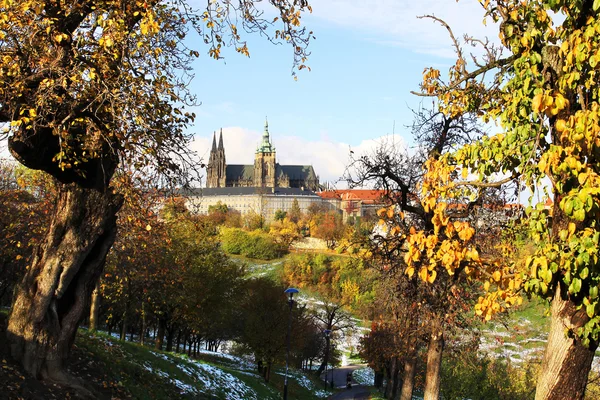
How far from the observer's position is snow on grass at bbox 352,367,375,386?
67081 millimetres

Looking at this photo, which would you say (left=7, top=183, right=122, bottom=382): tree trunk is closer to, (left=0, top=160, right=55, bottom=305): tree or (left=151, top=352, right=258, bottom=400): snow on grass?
(left=151, top=352, right=258, bottom=400): snow on grass

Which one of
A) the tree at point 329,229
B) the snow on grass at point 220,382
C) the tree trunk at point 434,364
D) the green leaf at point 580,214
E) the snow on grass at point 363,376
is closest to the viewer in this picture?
the green leaf at point 580,214

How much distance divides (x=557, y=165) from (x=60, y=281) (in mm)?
8525

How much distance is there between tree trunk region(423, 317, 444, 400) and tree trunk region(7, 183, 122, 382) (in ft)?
24.7

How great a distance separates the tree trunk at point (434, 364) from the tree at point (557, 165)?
628 centimetres

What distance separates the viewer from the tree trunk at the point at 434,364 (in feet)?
46.2

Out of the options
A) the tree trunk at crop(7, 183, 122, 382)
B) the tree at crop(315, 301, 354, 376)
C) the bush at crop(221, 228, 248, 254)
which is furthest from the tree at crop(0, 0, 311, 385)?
the bush at crop(221, 228, 248, 254)

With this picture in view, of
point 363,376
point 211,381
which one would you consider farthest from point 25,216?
point 363,376

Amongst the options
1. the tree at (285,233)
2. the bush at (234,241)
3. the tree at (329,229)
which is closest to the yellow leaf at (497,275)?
the tree at (329,229)

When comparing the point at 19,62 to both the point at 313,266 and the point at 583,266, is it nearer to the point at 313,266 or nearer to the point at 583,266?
the point at 583,266

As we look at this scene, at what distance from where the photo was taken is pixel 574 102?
7441 millimetres

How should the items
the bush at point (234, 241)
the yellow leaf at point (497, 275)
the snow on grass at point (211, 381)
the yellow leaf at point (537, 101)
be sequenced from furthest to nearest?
the bush at point (234, 241)
the snow on grass at point (211, 381)
the yellow leaf at point (497, 275)
the yellow leaf at point (537, 101)

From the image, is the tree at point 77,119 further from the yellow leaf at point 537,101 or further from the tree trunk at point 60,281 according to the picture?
the yellow leaf at point 537,101

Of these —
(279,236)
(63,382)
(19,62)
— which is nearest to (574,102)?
(19,62)
